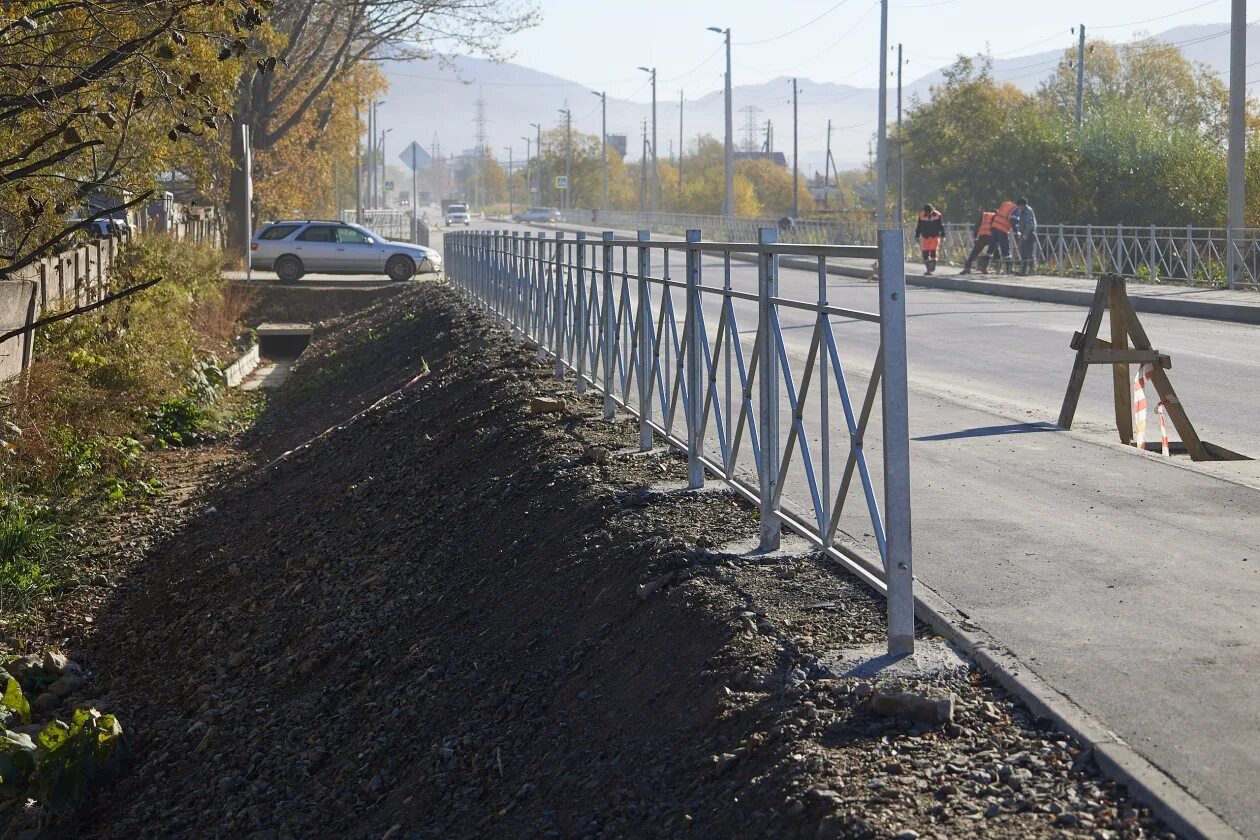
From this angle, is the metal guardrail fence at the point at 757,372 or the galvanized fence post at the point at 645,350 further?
the galvanized fence post at the point at 645,350

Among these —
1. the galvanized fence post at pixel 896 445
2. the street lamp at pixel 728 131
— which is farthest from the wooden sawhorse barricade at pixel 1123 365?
the street lamp at pixel 728 131

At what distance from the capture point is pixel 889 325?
4051 mm

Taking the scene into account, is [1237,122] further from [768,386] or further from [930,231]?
[768,386]

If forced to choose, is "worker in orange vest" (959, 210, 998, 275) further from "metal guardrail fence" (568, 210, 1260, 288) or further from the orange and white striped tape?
the orange and white striped tape

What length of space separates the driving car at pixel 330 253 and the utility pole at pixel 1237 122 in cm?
1727

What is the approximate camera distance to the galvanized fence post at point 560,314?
10969 millimetres

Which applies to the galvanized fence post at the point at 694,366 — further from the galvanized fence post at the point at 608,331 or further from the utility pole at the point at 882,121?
the utility pole at the point at 882,121

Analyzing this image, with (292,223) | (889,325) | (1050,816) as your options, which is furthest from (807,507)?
(292,223)

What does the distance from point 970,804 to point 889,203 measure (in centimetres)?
5669

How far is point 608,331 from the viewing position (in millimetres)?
9016

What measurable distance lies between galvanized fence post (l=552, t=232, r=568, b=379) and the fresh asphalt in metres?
2.59

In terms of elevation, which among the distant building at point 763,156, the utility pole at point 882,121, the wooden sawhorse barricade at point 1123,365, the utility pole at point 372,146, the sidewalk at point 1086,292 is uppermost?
the distant building at point 763,156

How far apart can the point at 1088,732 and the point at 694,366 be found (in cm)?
331

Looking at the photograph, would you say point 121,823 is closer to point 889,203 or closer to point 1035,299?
point 1035,299
